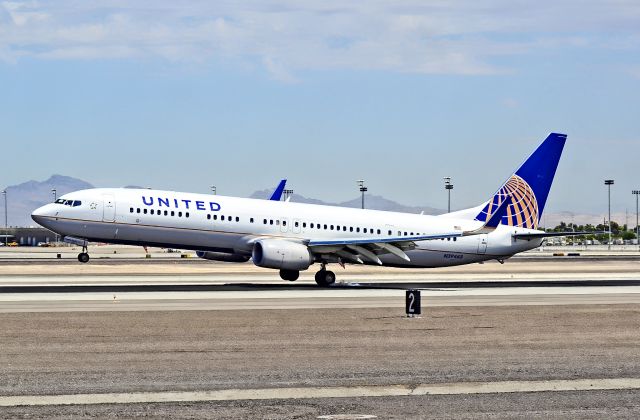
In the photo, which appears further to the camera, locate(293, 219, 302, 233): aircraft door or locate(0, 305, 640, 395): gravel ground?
locate(293, 219, 302, 233): aircraft door

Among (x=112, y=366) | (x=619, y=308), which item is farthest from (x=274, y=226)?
(x=112, y=366)

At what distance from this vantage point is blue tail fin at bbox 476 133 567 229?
61406 mm

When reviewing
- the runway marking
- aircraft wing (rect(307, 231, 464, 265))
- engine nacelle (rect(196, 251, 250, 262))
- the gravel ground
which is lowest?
the runway marking

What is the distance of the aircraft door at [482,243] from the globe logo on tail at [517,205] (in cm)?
218

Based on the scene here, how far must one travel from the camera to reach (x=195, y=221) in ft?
170

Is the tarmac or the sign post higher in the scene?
the sign post

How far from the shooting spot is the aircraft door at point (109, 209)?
5169 centimetres

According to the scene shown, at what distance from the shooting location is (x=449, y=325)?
31250 millimetres

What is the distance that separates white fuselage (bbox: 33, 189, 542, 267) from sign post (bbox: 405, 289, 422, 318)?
65.8 feet

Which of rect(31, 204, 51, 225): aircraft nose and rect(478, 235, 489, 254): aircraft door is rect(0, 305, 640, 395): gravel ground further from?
rect(478, 235, 489, 254): aircraft door

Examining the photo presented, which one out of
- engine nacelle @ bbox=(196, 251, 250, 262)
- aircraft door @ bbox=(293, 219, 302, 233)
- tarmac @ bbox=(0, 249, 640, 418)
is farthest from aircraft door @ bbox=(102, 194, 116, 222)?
aircraft door @ bbox=(293, 219, 302, 233)

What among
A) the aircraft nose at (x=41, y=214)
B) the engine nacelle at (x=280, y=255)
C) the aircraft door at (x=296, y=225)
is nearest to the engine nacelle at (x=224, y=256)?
the engine nacelle at (x=280, y=255)

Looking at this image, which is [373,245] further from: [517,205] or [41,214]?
[41,214]

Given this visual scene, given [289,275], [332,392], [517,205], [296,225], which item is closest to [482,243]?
[517,205]
